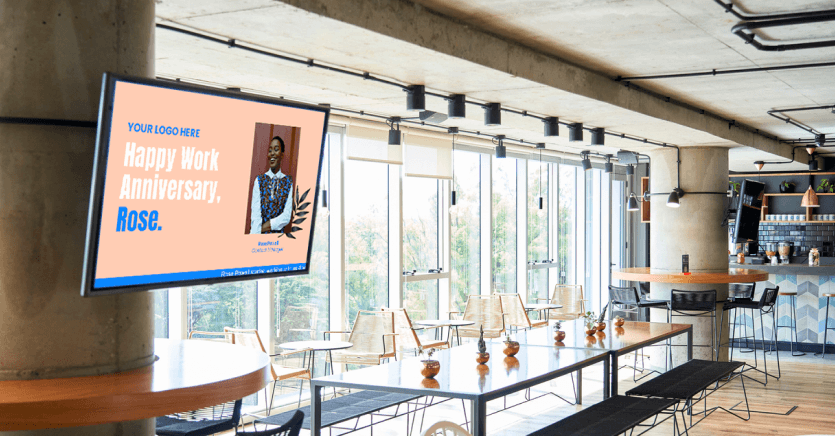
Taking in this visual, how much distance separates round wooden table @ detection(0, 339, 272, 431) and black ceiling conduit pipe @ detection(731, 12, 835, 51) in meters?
3.42

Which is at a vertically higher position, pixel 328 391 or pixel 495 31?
pixel 495 31

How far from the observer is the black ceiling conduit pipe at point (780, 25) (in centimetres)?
450

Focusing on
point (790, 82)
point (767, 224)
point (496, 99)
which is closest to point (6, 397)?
point (496, 99)

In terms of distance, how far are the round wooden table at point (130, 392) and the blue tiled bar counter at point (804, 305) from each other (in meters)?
9.82

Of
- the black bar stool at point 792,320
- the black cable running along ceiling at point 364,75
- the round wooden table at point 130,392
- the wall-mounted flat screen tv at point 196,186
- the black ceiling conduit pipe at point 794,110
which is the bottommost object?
the black bar stool at point 792,320

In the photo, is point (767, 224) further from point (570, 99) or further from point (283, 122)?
point (283, 122)

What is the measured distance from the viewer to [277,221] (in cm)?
362

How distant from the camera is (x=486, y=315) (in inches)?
388

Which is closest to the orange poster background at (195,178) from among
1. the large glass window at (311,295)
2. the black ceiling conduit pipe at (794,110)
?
the large glass window at (311,295)

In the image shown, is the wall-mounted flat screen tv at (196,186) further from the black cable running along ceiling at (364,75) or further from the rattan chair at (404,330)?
the rattan chair at (404,330)

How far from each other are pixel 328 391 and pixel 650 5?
5898mm

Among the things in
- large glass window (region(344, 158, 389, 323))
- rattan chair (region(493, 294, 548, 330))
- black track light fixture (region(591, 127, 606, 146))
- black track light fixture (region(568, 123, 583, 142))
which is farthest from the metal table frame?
rattan chair (region(493, 294, 548, 330))

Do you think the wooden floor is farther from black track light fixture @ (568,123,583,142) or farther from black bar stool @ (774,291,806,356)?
black track light fixture @ (568,123,583,142)

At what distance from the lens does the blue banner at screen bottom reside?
283 centimetres
